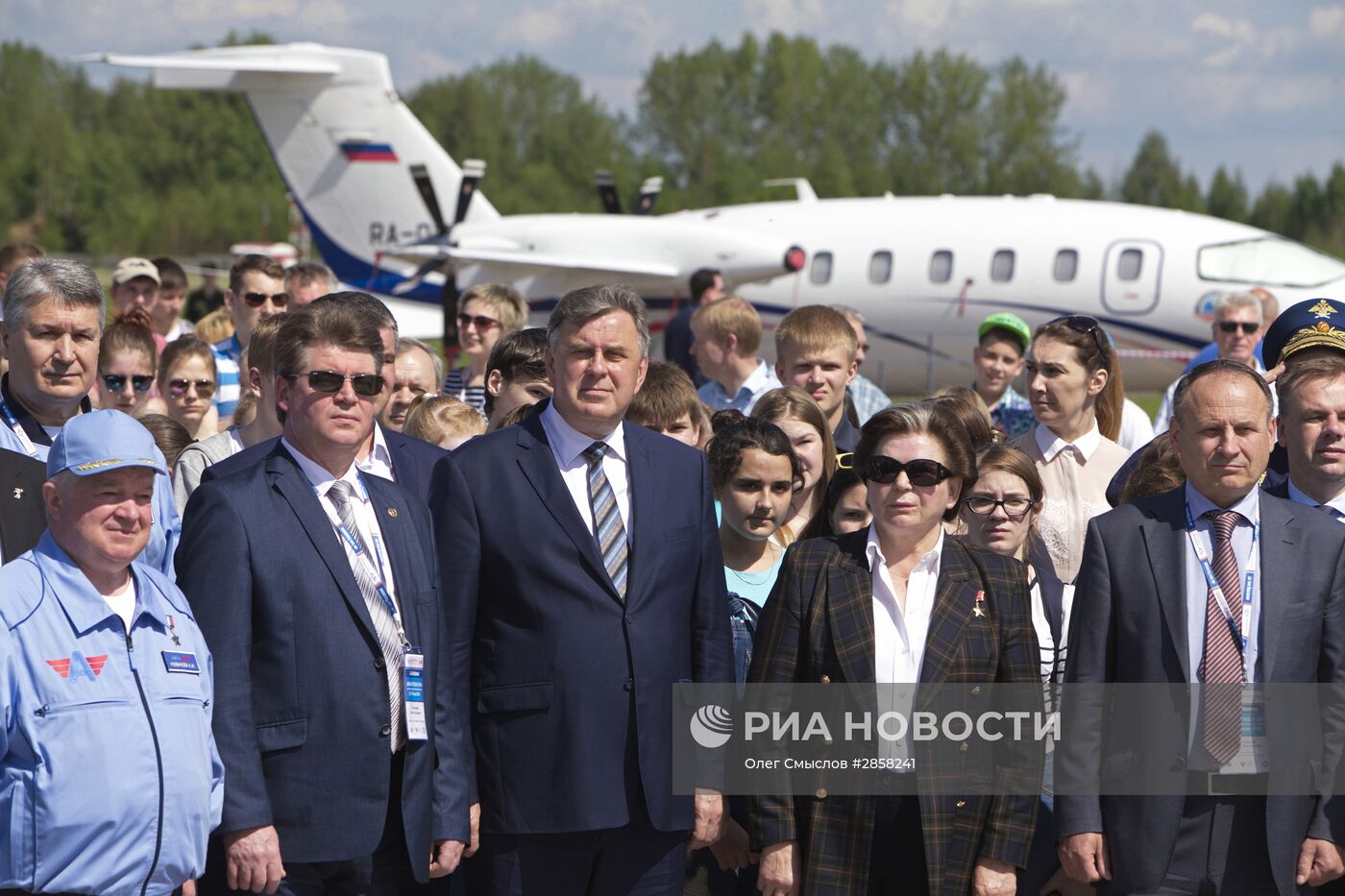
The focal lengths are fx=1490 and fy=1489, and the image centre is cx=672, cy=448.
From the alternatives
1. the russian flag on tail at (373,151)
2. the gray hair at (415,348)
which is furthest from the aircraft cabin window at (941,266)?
the gray hair at (415,348)

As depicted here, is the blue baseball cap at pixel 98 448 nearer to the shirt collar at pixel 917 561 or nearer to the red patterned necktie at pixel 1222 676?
the shirt collar at pixel 917 561

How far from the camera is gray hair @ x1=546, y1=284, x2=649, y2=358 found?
158 inches

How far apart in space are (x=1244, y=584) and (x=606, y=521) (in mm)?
1708

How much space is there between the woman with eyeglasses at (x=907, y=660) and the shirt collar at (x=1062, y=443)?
186cm

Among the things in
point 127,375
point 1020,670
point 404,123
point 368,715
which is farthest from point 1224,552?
point 404,123

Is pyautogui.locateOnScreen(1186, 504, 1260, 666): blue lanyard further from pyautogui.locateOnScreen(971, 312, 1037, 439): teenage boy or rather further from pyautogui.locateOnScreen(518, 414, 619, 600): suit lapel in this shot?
pyautogui.locateOnScreen(971, 312, 1037, 439): teenage boy

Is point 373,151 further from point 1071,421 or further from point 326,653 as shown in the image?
point 326,653

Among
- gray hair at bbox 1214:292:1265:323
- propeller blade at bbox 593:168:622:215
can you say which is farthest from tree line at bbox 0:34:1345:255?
gray hair at bbox 1214:292:1265:323

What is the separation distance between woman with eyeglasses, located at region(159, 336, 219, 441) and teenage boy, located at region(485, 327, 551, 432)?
1.88m

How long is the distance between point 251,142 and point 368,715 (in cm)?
8713

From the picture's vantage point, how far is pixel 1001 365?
8203mm

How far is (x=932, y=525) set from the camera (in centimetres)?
408

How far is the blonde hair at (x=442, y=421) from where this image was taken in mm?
5711

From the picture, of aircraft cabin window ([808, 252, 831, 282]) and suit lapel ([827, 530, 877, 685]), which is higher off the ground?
aircraft cabin window ([808, 252, 831, 282])
